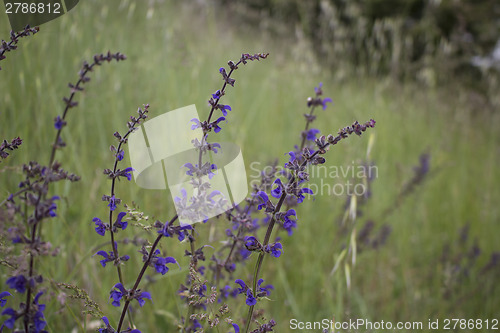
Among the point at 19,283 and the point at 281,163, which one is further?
the point at 281,163

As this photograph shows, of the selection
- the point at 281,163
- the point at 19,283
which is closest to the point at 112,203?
the point at 19,283

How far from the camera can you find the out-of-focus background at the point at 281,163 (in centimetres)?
201

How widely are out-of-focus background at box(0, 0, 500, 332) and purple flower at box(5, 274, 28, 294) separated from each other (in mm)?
165

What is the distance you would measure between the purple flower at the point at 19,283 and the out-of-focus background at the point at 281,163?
6.5 inches

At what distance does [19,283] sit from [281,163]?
8.26 feet

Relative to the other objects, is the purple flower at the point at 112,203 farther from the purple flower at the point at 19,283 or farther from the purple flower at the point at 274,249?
the purple flower at the point at 274,249

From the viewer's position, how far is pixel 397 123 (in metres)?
5.53

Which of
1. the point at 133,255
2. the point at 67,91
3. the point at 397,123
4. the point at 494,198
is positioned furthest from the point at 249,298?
the point at 397,123

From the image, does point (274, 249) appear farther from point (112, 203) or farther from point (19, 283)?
point (19, 283)

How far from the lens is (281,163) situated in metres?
3.23

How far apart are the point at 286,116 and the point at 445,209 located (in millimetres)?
2171

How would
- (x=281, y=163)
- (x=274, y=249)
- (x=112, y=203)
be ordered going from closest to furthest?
1. (x=112, y=203)
2. (x=274, y=249)
3. (x=281, y=163)

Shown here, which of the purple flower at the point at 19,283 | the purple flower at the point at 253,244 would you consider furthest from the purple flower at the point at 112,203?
the purple flower at the point at 253,244

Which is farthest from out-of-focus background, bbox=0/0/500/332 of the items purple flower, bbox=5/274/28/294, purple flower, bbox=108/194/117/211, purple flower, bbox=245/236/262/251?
purple flower, bbox=245/236/262/251
